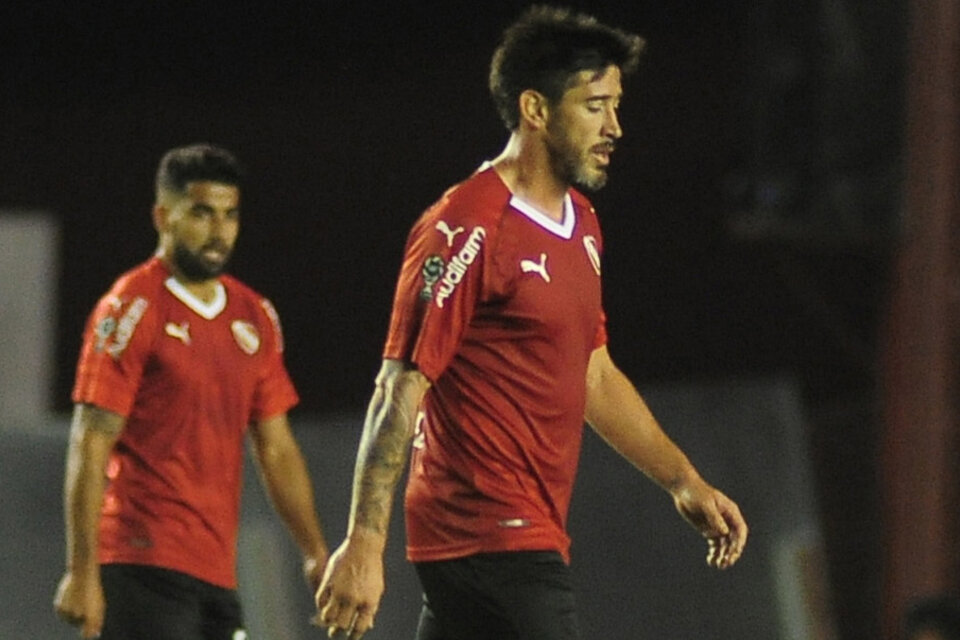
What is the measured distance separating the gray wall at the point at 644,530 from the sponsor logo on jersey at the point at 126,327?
281 centimetres

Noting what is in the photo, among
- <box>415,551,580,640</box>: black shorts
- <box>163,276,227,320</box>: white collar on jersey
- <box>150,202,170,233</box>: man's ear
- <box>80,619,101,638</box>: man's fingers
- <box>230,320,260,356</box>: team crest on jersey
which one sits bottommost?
<box>80,619,101,638</box>: man's fingers

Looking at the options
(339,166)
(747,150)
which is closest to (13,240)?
(339,166)

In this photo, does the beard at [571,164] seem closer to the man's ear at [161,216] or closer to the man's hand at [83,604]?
the man's hand at [83,604]

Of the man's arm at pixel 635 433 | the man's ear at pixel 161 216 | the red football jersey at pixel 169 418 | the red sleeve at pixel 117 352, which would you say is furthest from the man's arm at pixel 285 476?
the man's arm at pixel 635 433

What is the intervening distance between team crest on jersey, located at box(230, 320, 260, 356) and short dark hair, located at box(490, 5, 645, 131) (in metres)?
1.55

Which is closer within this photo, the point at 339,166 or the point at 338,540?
the point at 338,540

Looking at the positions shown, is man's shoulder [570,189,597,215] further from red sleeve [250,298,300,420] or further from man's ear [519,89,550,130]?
red sleeve [250,298,300,420]

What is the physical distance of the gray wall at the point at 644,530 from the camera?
353 inches

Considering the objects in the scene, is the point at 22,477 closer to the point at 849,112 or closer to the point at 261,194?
the point at 849,112

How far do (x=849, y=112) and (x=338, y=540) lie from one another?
10.8 feet

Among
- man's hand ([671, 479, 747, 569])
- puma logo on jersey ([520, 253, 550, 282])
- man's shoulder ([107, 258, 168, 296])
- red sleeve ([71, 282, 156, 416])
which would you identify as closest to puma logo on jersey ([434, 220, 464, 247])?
puma logo on jersey ([520, 253, 550, 282])

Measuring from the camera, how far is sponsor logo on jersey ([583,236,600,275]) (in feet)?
16.8

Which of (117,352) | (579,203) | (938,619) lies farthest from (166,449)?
(938,619)

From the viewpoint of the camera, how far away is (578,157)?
16.5 feet
